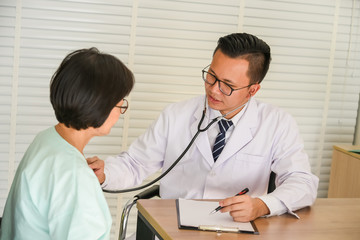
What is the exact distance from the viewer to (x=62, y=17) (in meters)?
3.05

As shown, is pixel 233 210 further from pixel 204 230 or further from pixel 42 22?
pixel 42 22

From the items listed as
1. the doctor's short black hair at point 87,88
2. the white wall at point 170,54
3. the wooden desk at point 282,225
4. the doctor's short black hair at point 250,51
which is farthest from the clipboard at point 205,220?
the white wall at point 170,54

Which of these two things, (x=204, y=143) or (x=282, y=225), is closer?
(x=282, y=225)

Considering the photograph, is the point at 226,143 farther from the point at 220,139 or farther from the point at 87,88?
the point at 87,88

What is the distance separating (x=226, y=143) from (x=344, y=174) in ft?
4.58

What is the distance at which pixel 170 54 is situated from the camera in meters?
3.26


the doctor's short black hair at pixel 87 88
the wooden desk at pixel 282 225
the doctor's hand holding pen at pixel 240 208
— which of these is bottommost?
the wooden desk at pixel 282 225

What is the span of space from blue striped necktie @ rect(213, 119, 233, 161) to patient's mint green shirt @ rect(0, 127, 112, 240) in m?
0.92

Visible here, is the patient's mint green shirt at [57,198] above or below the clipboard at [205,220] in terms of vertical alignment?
above

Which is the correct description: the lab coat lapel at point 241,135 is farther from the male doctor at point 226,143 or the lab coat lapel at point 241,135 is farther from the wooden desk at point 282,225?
the wooden desk at point 282,225

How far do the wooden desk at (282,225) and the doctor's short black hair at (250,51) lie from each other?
598mm

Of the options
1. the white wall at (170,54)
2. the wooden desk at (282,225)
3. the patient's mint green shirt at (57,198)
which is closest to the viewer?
the patient's mint green shirt at (57,198)

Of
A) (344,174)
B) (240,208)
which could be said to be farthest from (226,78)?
(344,174)

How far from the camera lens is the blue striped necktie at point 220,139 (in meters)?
2.17
